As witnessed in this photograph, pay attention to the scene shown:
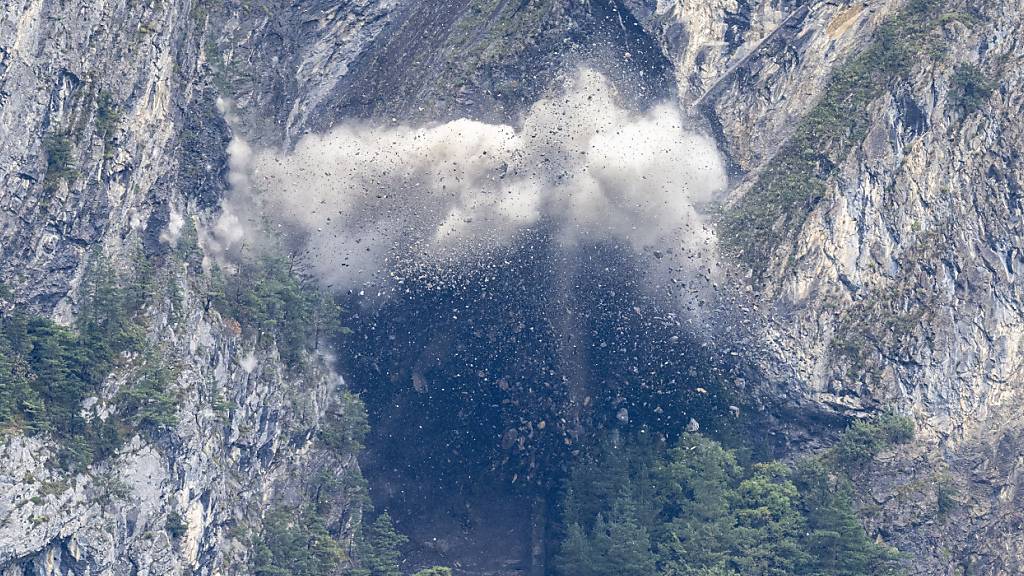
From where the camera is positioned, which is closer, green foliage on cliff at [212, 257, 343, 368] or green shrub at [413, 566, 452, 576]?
green foliage on cliff at [212, 257, 343, 368]

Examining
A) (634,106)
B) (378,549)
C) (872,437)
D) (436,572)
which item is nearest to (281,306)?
(378,549)

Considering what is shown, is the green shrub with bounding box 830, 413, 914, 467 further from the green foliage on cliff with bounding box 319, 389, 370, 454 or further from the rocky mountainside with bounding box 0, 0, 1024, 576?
the green foliage on cliff with bounding box 319, 389, 370, 454

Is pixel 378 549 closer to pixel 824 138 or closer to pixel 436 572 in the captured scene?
pixel 436 572

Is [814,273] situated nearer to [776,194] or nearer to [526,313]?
[776,194]

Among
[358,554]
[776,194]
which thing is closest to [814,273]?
[776,194]

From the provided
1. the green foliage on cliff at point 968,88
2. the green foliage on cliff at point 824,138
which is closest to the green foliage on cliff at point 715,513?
the green foliage on cliff at point 824,138

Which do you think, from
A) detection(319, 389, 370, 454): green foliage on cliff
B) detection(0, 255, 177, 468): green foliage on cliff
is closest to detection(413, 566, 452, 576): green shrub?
detection(319, 389, 370, 454): green foliage on cliff
